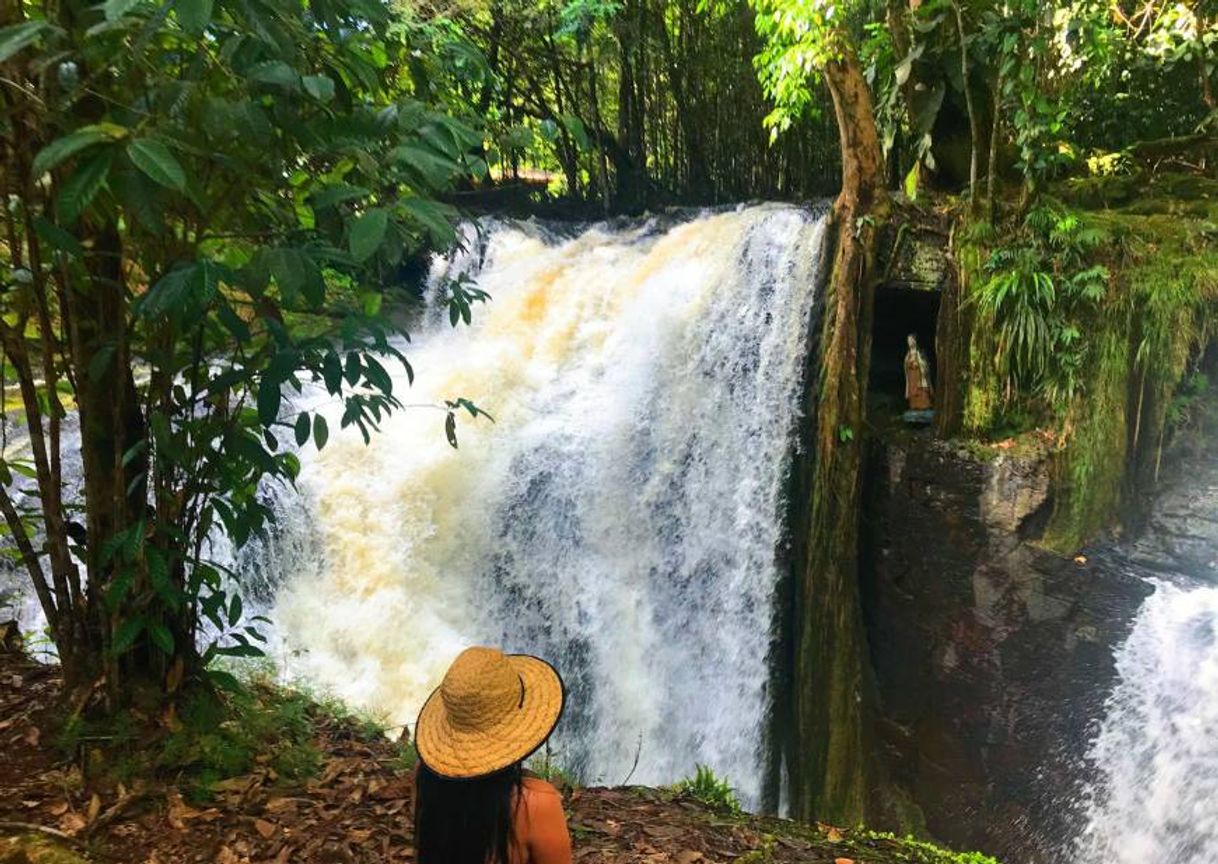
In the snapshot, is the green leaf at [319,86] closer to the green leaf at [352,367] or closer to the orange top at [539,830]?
the green leaf at [352,367]

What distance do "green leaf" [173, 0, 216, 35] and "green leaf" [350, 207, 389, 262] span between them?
0.37 meters

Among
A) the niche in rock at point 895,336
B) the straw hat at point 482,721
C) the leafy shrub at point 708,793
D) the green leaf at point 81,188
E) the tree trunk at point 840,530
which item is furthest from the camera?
the niche in rock at point 895,336

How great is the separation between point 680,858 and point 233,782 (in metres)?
1.42

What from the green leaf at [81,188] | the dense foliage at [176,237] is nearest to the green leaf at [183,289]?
the dense foliage at [176,237]

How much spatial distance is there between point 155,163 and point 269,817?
5.88 ft

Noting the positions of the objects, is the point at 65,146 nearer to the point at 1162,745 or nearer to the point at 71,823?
the point at 71,823

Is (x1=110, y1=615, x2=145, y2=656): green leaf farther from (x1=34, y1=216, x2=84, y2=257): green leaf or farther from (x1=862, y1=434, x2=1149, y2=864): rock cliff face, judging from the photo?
(x1=862, y1=434, x2=1149, y2=864): rock cliff face

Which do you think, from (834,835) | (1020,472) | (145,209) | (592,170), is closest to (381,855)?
(145,209)

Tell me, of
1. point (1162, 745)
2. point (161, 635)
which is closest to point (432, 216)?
point (161, 635)

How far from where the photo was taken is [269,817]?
2.12 m

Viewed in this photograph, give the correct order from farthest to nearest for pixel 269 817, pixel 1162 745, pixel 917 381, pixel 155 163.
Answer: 1. pixel 917 381
2. pixel 1162 745
3. pixel 269 817
4. pixel 155 163

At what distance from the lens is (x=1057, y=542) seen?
526 cm

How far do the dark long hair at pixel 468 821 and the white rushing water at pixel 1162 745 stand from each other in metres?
4.74

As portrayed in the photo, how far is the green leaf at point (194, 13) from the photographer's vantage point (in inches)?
43.6
